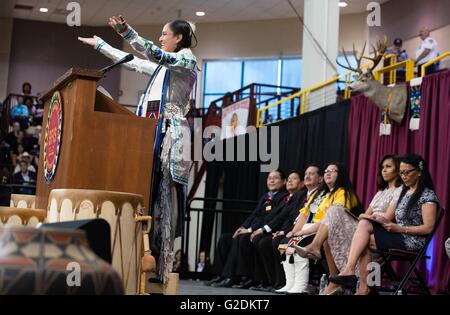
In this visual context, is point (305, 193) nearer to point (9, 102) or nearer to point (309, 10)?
point (309, 10)

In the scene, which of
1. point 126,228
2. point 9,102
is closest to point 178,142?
point 126,228

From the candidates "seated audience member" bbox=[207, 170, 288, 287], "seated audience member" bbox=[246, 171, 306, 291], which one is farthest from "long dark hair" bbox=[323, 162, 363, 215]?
"seated audience member" bbox=[207, 170, 288, 287]

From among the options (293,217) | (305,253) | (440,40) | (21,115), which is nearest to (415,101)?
(293,217)

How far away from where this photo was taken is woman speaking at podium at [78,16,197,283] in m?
2.86

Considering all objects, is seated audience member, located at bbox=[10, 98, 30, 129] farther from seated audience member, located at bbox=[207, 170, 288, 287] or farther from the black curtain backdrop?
seated audience member, located at bbox=[207, 170, 288, 287]

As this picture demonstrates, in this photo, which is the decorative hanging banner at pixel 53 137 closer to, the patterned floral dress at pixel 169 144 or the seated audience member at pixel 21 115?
the patterned floral dress at pixel 169 144

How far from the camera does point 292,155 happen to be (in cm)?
1033

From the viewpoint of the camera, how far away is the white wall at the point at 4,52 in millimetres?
15273

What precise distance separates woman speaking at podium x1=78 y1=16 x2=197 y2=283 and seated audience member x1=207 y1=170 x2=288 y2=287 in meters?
3.80

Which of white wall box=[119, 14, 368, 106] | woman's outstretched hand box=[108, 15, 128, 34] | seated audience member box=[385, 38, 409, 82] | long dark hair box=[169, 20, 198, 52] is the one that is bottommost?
woman's outstretched hand box=[108, 15, 128, 34]

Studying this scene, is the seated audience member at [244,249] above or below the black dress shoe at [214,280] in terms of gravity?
above

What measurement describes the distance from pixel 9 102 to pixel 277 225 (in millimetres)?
9874

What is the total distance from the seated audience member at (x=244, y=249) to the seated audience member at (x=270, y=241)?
109mm

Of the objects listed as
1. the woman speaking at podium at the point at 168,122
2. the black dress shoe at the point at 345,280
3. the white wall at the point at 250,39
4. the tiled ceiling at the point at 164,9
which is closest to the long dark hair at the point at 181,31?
the woman speaking at podium at the point at 168,122
